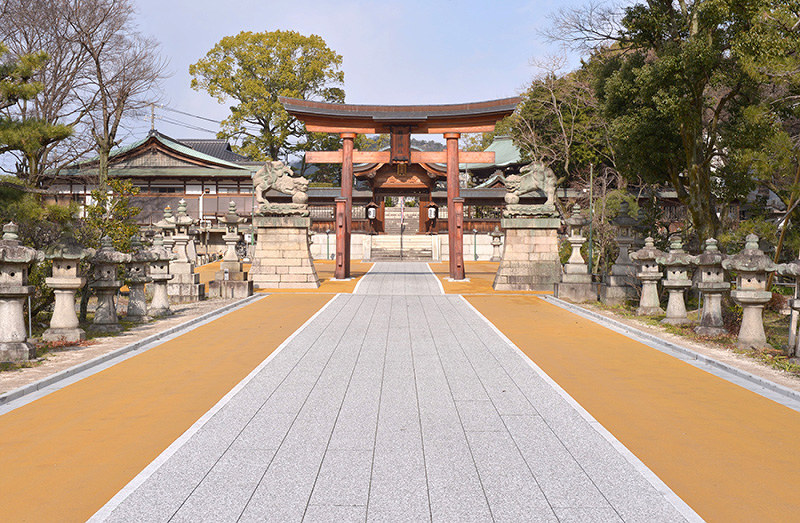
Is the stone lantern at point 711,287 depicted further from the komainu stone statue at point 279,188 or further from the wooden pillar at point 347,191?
the wooden pillar at point 347,191

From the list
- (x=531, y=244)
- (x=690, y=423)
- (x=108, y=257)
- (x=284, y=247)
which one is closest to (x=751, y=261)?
(x=690, y=423)

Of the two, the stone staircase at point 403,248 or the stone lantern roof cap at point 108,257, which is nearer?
the stone lantern roof cap at point 108,257

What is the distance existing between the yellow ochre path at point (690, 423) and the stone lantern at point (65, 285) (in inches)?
282

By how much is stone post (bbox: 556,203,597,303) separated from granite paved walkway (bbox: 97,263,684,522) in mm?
9567

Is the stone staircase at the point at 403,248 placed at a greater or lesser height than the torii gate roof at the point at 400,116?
lesser

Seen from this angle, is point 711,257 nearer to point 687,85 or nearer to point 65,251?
point 687,85


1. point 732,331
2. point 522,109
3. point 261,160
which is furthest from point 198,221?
Answer: point 732,331

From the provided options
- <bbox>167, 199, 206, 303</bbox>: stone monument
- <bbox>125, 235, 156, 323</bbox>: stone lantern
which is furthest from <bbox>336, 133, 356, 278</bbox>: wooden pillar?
<bbox>125, 235, 156, 323</bbox>: stone lantern

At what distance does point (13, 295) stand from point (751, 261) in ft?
34.3

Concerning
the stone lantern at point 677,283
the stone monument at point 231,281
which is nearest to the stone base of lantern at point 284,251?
the stone monument at point 231,281

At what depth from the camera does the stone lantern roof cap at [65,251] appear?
9.14 m

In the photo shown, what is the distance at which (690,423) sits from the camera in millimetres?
5676

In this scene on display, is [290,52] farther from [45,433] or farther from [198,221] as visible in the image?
[45,433]

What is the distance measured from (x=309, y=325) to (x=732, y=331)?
8.17 metres
